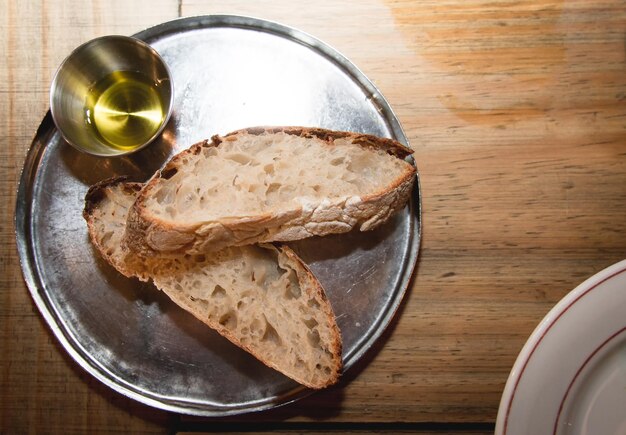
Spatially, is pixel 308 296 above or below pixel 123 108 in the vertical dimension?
below

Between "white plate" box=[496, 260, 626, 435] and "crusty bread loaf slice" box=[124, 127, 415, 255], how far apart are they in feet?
1.53

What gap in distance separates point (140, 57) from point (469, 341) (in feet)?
3.92

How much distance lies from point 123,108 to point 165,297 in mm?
548

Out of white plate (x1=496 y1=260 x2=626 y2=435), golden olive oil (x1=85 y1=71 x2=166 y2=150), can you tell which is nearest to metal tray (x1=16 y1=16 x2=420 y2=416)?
golden olive oil (x1=85 y1=71 x2=166 y2=150)

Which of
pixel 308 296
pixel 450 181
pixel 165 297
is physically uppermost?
pixel 450 181

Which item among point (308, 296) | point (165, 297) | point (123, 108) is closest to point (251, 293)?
point (308, 296)

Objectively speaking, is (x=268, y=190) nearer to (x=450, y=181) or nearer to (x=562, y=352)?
(x=450, y=181)

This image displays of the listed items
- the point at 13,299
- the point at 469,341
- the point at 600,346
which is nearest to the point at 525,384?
the point at 600,346

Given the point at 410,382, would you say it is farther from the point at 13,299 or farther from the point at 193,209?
the point at 13,299

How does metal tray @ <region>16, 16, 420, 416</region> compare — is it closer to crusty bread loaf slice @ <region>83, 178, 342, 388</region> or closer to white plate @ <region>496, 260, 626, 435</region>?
crusty bread loaf slice @ <region>83, 178, 342, 388</region>

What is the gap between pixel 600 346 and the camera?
1177 millimetres

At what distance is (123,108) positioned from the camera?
1.49 metres

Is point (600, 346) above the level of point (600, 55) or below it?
below

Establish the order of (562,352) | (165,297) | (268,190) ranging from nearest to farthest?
(562,352) → (268,190) → (165,297)
